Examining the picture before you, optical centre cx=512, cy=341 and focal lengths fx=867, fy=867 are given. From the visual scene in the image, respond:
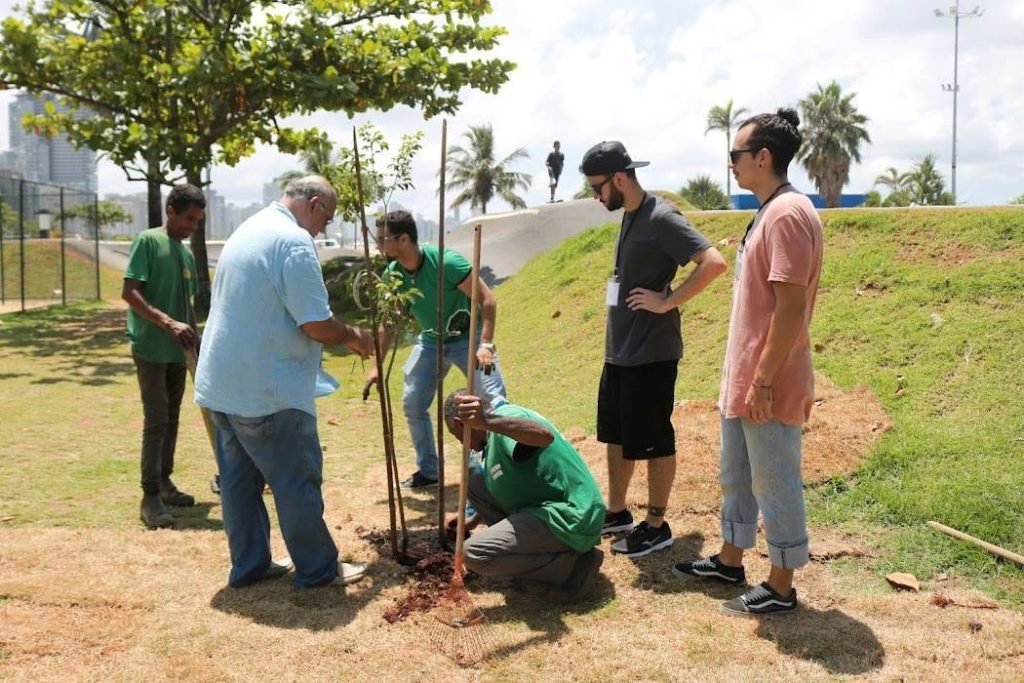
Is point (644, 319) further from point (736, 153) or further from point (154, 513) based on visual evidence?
point (154, 513)

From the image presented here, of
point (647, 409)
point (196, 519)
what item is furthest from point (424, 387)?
point (647, 409)

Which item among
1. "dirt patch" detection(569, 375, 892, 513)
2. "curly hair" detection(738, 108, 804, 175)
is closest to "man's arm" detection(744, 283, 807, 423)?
"curly hair" detection(738, 108, 804, 175)

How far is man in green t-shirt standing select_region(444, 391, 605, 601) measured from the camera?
365cm

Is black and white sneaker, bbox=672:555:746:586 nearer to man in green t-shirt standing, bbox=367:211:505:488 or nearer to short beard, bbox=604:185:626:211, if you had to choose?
man in green t-shirt standing, bbox=367:211:505:488

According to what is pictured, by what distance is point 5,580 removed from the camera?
12.9 ft

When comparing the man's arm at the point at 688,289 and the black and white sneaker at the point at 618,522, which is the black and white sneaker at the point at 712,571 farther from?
the man's arm at the point at 688,289

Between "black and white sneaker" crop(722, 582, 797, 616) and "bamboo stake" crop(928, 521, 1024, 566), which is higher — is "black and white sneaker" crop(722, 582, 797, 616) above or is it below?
below

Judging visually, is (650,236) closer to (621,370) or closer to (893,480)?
(621,370)

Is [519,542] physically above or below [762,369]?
below

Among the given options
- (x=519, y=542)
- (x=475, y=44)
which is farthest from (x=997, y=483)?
(x=475, y=44)

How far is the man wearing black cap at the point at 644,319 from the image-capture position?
409cm

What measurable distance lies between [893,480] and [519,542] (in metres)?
2.43

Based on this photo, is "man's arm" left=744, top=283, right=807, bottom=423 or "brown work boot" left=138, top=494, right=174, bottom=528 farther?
"brown work boot" left=138, top=494, right=174, bottom=528

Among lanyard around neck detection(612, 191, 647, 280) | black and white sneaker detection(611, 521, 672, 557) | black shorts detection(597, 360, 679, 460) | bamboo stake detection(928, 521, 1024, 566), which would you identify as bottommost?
black and white sneaker detection(611, 521, 672, 557)
